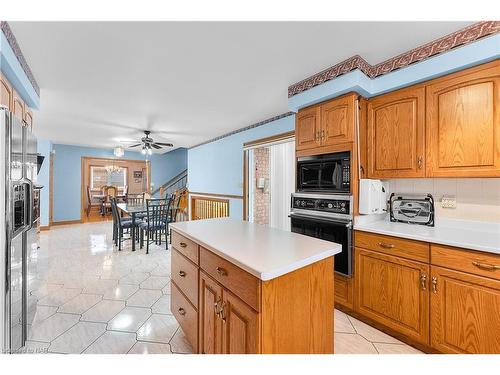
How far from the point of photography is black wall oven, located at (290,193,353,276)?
2.00 metres

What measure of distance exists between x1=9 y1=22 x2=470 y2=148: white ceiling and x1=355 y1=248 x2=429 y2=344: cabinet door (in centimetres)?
163

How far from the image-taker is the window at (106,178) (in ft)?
24.6

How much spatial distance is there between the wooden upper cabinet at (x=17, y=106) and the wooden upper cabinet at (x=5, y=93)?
0.08 metres

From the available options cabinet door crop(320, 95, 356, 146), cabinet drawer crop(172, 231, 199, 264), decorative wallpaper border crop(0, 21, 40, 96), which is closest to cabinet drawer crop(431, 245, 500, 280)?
cabinet door crop(320, 95, 356, 146)

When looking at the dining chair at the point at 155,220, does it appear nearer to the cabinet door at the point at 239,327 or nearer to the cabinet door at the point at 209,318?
the cabinet door at the point at 209,318

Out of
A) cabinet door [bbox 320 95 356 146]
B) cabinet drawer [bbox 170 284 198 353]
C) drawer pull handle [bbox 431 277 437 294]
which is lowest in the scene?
cabinet drawer [bbox 170 284 198 353]

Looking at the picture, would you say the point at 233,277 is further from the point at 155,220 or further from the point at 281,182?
the point at 155,220

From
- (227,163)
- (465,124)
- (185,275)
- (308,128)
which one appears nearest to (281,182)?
(227,163)

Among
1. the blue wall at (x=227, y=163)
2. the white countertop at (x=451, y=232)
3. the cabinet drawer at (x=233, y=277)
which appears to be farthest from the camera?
the blue wall at (x=227, y=163)

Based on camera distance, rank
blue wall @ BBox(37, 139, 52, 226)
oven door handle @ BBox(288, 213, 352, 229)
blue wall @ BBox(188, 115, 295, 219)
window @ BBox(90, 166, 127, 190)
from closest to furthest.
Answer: oven door handle @ BBox(288, 213, 352, 229), blue wall @ BBox(188, 115, 295, 219), blue wall @ BBox(37, 139, 52, 226), window @ BBox(90, 166, 127, 190)

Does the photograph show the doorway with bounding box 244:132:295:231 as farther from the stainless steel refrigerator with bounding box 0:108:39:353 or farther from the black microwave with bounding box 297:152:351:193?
the stainless steel refrigerator with bounding box 0:108:39:353

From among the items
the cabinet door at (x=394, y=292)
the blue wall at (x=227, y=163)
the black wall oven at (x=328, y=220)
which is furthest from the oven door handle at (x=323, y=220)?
the blue wall at (x=227, y=163)
